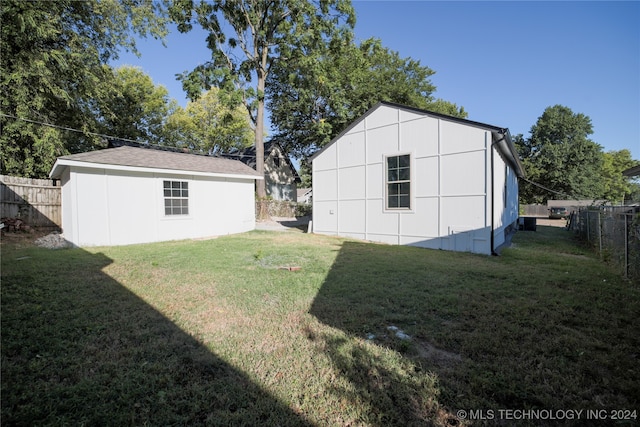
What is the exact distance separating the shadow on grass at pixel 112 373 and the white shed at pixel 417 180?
8103 mm

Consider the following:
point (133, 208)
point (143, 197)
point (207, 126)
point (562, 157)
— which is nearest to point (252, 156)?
point (207, 126)

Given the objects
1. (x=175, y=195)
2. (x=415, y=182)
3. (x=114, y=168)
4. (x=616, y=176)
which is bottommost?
(x=175, y=195)

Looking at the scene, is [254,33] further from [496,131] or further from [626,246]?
[626,246]

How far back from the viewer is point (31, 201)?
1064cm

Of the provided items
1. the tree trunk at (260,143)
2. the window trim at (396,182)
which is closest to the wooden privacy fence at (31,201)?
the tree trunk at (260,143)

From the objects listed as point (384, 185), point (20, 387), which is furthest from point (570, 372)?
point (384, 185)

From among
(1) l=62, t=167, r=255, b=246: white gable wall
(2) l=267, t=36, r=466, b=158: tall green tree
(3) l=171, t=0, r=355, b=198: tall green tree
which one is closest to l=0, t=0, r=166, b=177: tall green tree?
(3) l=171, t=0, r=355, b=198: tall green tree

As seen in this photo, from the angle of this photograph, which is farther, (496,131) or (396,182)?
(396,182)

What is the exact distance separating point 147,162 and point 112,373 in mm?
9111

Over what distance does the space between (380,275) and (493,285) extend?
6.11 ft

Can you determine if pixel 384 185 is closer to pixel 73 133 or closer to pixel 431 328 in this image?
pixel 431 328

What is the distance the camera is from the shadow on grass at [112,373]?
1.80 meters

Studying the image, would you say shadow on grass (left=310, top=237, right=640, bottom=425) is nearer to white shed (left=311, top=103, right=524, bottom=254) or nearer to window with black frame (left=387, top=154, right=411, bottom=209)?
white shed (left=311, top=103, right=524, bottom=254)

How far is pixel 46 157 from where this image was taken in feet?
43.2
